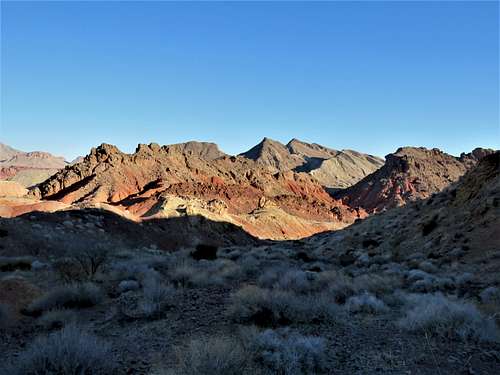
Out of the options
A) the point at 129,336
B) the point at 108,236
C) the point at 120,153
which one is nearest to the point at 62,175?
the point at 120,153

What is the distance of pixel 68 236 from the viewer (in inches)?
1336

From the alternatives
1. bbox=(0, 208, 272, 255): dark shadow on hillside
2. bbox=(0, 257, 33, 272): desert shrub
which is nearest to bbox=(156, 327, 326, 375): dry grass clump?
bbox=(0, 257, 33, 272): desert shrub

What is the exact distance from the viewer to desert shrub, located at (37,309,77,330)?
8891mm

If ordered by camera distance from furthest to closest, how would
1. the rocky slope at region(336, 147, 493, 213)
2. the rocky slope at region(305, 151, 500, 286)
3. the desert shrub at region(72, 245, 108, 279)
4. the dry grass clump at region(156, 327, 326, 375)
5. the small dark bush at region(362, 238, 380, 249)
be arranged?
the rocky slope at region(336, 147, 493, 213) < the small dark bush at region(362, 238, 380, 249) < the rocky slope at region(305, 151, 500, 286) < the desert shrub at region(72, 245, 108, 279) < the dry grass clump at region(156, 327, 326, 375)

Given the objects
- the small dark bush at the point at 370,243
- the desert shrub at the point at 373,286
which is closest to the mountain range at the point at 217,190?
the small dark bush at the point at 370,243

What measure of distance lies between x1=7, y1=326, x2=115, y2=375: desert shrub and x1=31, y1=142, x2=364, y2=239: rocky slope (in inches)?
1871

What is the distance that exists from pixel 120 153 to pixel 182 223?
4133cm

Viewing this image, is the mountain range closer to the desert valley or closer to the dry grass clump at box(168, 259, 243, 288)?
the desert valley

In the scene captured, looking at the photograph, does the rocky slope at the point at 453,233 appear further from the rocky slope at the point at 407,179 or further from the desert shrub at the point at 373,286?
the rocky slope at the point at 407,179

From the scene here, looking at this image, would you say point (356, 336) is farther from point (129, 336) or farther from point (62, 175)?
point (62, 175)

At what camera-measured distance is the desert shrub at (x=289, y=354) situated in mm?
5730

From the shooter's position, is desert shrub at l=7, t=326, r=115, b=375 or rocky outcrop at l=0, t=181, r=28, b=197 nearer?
desert shrub at l=7, t=326, r=115, b=375

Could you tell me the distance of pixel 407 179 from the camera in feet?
432

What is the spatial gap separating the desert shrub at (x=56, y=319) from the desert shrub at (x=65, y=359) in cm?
311
